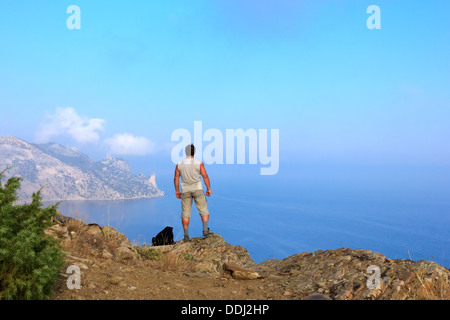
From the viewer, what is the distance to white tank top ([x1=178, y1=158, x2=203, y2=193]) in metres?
12.1

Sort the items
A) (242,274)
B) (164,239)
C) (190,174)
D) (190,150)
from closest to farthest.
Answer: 1. (242,274)
2. (190,150)
3. (190,174)
4. (164,239)

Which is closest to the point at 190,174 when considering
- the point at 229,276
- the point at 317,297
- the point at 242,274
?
the point at 229,276

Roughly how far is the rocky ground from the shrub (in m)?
0.65

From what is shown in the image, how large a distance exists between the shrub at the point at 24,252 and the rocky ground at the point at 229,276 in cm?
65

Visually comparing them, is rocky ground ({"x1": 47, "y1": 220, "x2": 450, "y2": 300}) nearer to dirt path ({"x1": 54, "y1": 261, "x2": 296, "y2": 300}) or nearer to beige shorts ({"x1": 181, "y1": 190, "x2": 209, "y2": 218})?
dirt path ({"x1": 54, "y1": 261, "x2": 296, "y2": 300})

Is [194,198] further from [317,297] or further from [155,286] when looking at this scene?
[317,297]

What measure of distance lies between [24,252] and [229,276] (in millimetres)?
4788

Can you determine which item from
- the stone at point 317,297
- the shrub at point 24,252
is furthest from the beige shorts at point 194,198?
the shrub at point 24,252

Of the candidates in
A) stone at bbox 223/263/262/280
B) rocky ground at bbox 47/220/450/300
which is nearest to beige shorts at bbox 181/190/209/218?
rocky ground at bbox 47/220/450/300

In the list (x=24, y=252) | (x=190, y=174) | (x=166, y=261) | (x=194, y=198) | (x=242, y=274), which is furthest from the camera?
(x=194, y=198)

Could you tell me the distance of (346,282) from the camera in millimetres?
7359

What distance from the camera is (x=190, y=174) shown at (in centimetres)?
1220
